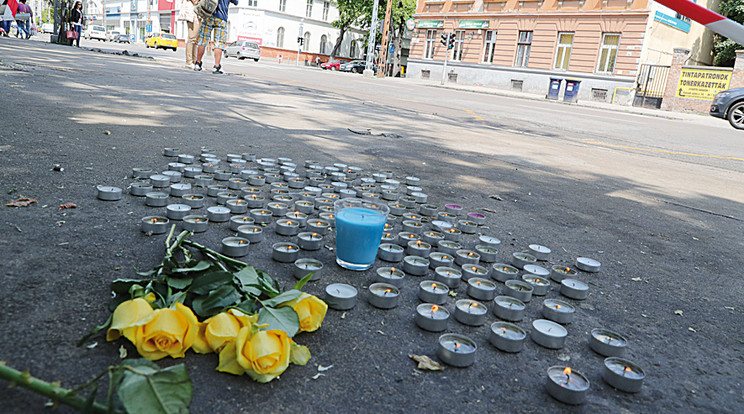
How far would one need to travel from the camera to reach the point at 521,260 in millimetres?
2621

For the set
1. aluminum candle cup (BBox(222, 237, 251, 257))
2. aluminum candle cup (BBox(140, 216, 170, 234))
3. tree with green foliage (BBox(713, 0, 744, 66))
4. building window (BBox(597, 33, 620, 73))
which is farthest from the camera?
tree with green foliage (BBox(713, 0, 744, 66))

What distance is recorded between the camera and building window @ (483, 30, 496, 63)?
1331 inches

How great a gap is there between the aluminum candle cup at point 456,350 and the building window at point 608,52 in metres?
30.7

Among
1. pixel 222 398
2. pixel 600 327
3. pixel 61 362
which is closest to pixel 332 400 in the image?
pixel 222 398

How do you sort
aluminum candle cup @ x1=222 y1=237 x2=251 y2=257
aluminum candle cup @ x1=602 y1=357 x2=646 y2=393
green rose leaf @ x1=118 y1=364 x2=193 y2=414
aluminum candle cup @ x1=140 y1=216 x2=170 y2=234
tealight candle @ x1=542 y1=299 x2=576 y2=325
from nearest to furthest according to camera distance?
green rose leaf @ x1=118 y1=364 x2=193 y2=414 < aluminum candle cup @ x1=602 y1=357 x2=646 y2=393 < tealight candle @ x1=542 y1=299 x2=576 y2=325 < aluminum candle cup @ x1=222 y1=237 x2=251 y2=257 < aluminum candle cup @ x1=140 y1=216 x2=170 y2=234

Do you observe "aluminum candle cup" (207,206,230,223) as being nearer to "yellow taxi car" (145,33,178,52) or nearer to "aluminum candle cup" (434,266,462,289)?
"aluminum candle cup" (434,266,462,289)

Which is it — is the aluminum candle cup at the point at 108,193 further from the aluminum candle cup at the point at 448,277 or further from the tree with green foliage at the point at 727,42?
the tree with green foliage at the point at 727,42

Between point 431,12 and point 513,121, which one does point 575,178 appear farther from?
point 431,12

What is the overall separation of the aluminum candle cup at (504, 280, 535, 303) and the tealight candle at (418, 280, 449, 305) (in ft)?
0.94

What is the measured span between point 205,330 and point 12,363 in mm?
465

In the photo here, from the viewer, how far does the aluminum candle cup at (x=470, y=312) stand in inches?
75.0

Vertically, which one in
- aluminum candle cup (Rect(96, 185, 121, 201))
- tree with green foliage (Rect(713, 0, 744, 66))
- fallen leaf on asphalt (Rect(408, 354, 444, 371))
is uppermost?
tree with green foliage (Rect(713, 0, 744, 66))

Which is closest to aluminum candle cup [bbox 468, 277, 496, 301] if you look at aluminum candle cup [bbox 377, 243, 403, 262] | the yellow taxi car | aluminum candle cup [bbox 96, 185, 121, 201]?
aluminum candle cup [bbox 377, 243, 403, 262]

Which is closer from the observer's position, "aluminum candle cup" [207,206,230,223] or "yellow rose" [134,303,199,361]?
"yellow rose" [134,303,199,361]
